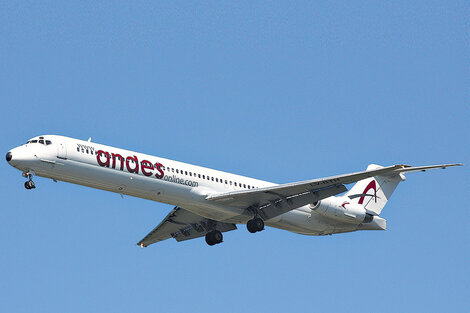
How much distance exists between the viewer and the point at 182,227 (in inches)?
1388

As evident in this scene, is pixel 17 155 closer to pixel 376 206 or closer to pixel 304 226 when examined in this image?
Result: pixel 304 226

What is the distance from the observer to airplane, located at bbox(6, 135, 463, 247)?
28234 mm

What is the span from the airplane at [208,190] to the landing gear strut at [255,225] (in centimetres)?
4

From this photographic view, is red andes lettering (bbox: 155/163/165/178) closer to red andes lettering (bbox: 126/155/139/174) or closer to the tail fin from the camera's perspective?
red andes lettering (bbox: 126/155/139/174)

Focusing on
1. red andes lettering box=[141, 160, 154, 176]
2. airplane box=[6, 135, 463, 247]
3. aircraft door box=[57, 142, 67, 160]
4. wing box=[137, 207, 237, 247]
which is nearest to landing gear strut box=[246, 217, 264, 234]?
airplane box=[6, 135, 463, 247]

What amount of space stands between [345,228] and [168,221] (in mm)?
Answer: 7592

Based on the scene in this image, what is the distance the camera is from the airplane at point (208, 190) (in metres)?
28.2

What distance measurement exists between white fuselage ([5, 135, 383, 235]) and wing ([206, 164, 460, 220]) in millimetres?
468

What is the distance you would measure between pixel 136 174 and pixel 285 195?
5954 millimetres

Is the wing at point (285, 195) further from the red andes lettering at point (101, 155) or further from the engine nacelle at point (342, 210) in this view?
the red andes lettering at point (101, 155)

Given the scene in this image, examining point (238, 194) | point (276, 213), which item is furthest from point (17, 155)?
point (276, 213)

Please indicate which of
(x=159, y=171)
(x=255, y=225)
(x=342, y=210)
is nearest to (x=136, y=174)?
(x=159, y=171)

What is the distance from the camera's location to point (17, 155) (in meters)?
27.7

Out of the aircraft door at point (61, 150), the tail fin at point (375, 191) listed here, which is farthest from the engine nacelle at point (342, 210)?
the aircraft door at point (61, 150)
